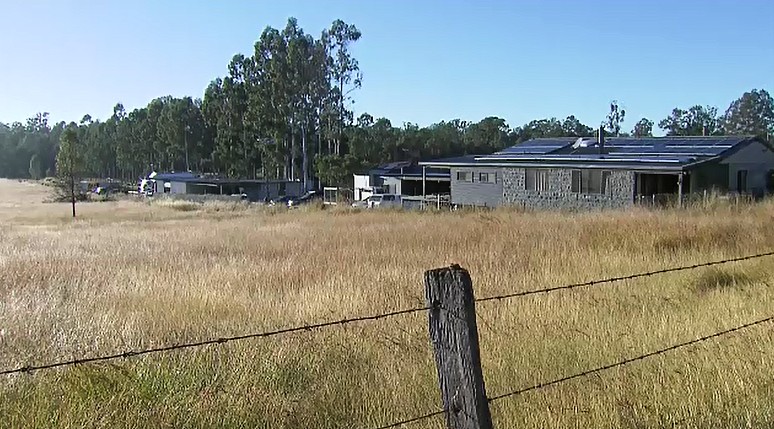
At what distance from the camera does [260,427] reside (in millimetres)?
4652

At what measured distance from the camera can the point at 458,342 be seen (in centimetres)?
300

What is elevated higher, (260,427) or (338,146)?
(338,146)

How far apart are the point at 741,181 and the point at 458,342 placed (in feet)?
119

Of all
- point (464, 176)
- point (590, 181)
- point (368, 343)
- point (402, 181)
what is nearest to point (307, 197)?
point (402, 181)

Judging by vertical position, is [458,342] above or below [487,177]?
below

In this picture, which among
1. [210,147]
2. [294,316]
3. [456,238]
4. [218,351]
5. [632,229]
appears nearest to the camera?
[218,351]

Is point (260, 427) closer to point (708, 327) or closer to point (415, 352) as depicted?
point (415, 352)

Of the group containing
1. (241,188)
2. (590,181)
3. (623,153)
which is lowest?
(241,188)

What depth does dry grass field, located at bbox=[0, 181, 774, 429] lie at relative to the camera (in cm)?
471

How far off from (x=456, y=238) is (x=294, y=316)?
9.93 metres

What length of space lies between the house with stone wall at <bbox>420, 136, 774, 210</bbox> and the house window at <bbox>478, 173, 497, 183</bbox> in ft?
0.18

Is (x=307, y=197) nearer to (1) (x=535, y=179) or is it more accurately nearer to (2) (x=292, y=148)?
(2) (x=292, y=148)

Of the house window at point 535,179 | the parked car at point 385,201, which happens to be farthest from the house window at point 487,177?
the parked car at point 385,201

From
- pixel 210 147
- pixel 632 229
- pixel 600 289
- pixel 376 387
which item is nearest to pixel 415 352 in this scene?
pixel 376 387
